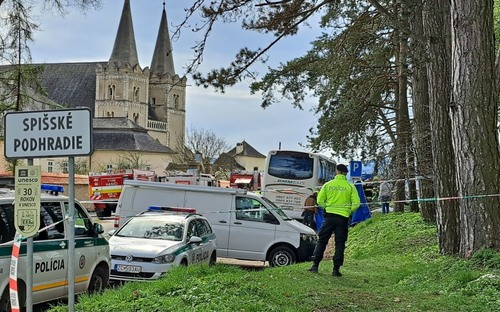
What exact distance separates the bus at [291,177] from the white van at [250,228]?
11.2 meters

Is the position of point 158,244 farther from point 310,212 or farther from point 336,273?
point 310,212

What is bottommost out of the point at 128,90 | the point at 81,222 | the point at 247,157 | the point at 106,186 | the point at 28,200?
the point at 81,222

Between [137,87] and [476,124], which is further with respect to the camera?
[137,87]

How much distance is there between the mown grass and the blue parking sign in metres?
15.9

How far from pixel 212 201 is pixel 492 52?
944cm

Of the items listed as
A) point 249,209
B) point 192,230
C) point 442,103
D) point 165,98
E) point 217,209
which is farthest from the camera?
point 165,98

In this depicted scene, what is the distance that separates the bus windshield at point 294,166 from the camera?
30.0 meters

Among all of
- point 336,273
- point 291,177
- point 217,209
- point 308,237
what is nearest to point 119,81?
point 291,177

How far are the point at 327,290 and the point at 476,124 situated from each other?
3767 mm

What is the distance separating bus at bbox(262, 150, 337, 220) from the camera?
29.8 m

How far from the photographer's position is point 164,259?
12539 millimetres

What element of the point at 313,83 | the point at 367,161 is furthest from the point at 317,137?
the point at 313,83

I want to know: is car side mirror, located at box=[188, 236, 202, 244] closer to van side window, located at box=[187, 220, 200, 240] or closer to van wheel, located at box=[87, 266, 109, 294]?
van side window, located at box=[187, 220, 200, 240]

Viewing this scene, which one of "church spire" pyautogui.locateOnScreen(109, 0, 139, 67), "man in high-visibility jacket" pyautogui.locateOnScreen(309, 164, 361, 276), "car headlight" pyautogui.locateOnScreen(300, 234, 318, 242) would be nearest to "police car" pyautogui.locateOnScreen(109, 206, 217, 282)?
"car headlight" pyautogui.locateOnScreen(300, 234, 318, 242)
